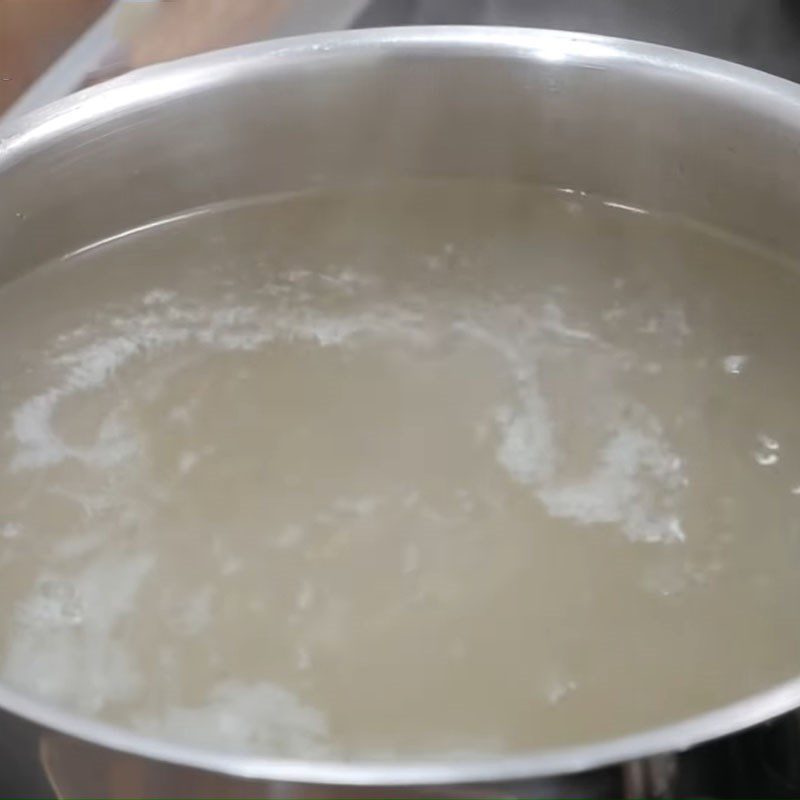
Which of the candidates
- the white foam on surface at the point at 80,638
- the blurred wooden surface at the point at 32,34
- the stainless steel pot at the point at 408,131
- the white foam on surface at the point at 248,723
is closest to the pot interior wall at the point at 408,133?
the stainless steel pot at the point at 408,131

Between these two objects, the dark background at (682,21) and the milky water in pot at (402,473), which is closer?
the milky water in pot at (402,473)

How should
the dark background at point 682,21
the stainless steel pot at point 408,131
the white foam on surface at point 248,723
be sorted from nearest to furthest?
the white foam on surface at point 248,723
the stainless steel pot at point 408,131
the dark background at point 682,21

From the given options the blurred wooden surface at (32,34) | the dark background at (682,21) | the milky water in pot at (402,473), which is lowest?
the milky water in pot at (402,473)

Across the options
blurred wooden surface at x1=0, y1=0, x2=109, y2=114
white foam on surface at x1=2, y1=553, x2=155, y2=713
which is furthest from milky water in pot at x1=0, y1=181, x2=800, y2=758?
blurred wooden surface at x1=0, y1=0, x2=109, y2=114

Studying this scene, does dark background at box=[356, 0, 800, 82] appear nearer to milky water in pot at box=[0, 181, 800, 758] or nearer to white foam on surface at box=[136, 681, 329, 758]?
milky water in pot at box=[0, 181, 800, 758]

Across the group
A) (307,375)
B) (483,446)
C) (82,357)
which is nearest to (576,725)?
(483,446)

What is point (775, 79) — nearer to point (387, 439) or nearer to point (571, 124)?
point (571, 124)

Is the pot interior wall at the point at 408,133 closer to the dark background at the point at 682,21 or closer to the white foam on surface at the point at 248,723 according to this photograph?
the dark background at the point at 682,21

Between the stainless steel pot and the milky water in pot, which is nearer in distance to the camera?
the milky water in pot
